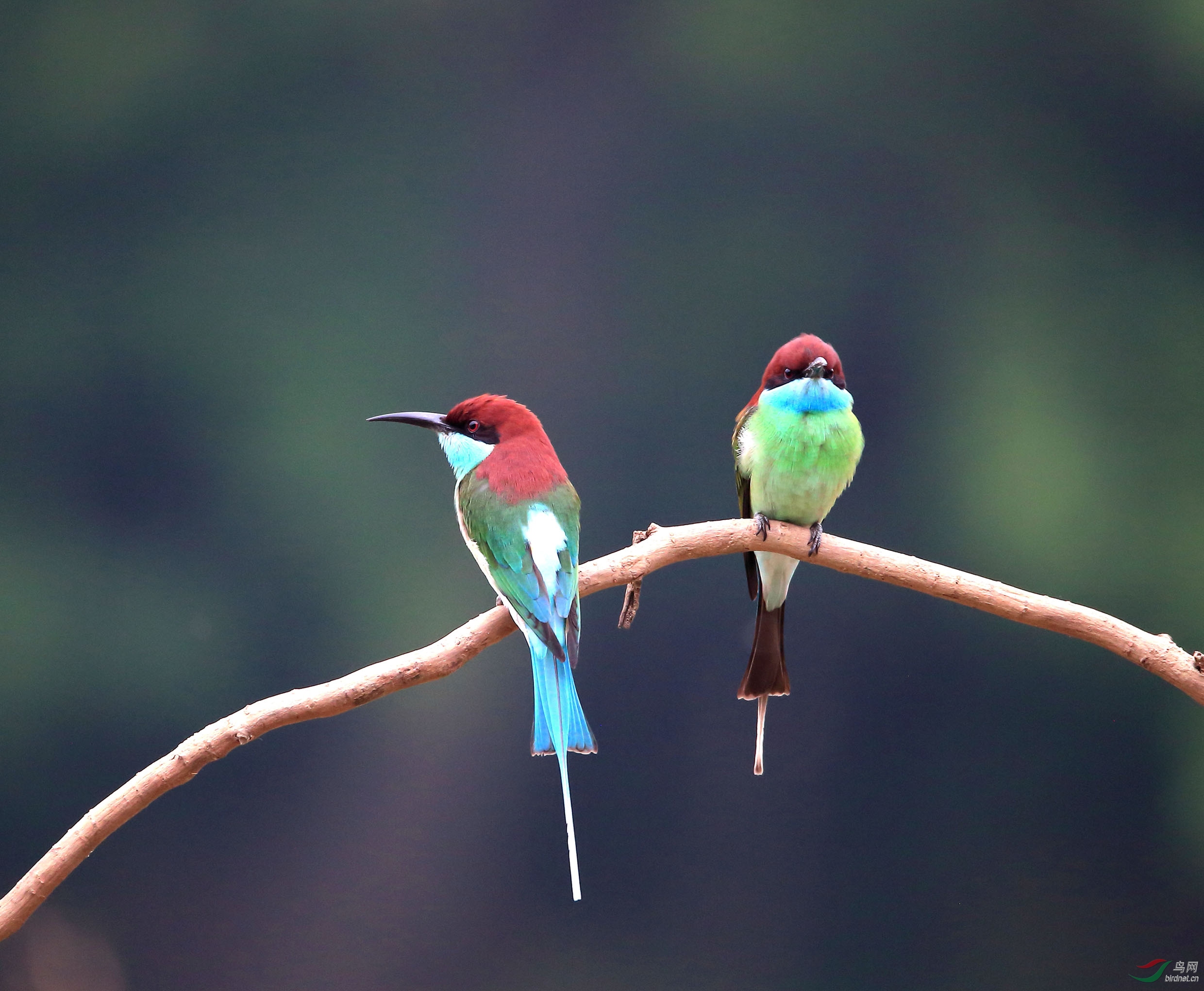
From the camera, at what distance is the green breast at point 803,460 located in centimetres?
234

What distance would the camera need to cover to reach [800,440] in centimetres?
234

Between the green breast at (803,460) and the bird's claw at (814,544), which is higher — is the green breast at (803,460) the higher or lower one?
the higher one

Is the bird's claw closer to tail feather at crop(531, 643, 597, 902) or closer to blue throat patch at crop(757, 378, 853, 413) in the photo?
blue throat patch at crop(757, 378, 853, 413)

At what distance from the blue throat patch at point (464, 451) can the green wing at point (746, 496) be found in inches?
24.2

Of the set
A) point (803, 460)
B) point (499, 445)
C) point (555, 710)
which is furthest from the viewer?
point (803, 460)

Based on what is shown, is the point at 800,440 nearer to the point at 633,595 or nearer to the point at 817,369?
the point at 817,369

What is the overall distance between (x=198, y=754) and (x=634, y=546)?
2.79ft

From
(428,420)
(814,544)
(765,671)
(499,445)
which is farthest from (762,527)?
(428,420)

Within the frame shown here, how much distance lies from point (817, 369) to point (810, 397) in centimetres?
7

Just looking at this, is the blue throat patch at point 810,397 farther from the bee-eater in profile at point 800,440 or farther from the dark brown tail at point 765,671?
the dark brown tail at point 765,671

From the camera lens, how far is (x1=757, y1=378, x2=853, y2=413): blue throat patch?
233cm

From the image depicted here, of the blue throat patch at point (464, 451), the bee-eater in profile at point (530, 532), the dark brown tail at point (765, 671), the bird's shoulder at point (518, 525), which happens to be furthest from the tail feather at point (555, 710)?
the dark brown tail at point (765, 671)

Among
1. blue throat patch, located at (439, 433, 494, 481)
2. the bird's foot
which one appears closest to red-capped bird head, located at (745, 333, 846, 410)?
the bird's foot

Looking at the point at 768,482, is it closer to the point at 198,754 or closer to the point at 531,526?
the point at 531,526
